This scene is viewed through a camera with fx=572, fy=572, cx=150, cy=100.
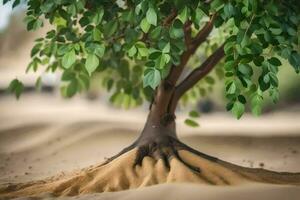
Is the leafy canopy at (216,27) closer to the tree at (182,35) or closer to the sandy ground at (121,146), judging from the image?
the tree at (182,35)

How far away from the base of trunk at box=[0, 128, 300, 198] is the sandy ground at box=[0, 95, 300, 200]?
1.18ft

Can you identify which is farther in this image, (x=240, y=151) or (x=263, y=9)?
(x=240, y=151)

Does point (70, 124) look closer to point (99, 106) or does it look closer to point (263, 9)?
point (99, 106)

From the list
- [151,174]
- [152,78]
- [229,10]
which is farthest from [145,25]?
[151,174]

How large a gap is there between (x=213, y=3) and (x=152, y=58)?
434 millimetres

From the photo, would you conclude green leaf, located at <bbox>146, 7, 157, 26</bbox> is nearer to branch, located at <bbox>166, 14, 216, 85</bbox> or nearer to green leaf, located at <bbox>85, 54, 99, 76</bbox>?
green leaf, located at <bbox>85, 54, 99, 76</bbox>

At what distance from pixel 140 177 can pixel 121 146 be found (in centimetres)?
307

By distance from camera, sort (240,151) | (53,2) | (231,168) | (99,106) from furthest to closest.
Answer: (99,106) → (240,151) → (231,168) → (53,2)

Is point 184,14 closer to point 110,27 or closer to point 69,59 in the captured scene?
point 110,27

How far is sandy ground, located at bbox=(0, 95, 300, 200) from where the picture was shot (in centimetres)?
311

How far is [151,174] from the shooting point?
12.2ft

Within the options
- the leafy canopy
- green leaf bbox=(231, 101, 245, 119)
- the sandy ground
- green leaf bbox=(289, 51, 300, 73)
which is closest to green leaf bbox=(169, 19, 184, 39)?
the leafy canopy

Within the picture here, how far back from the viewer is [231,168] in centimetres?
396

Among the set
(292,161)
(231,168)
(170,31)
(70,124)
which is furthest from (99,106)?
(170,31)
